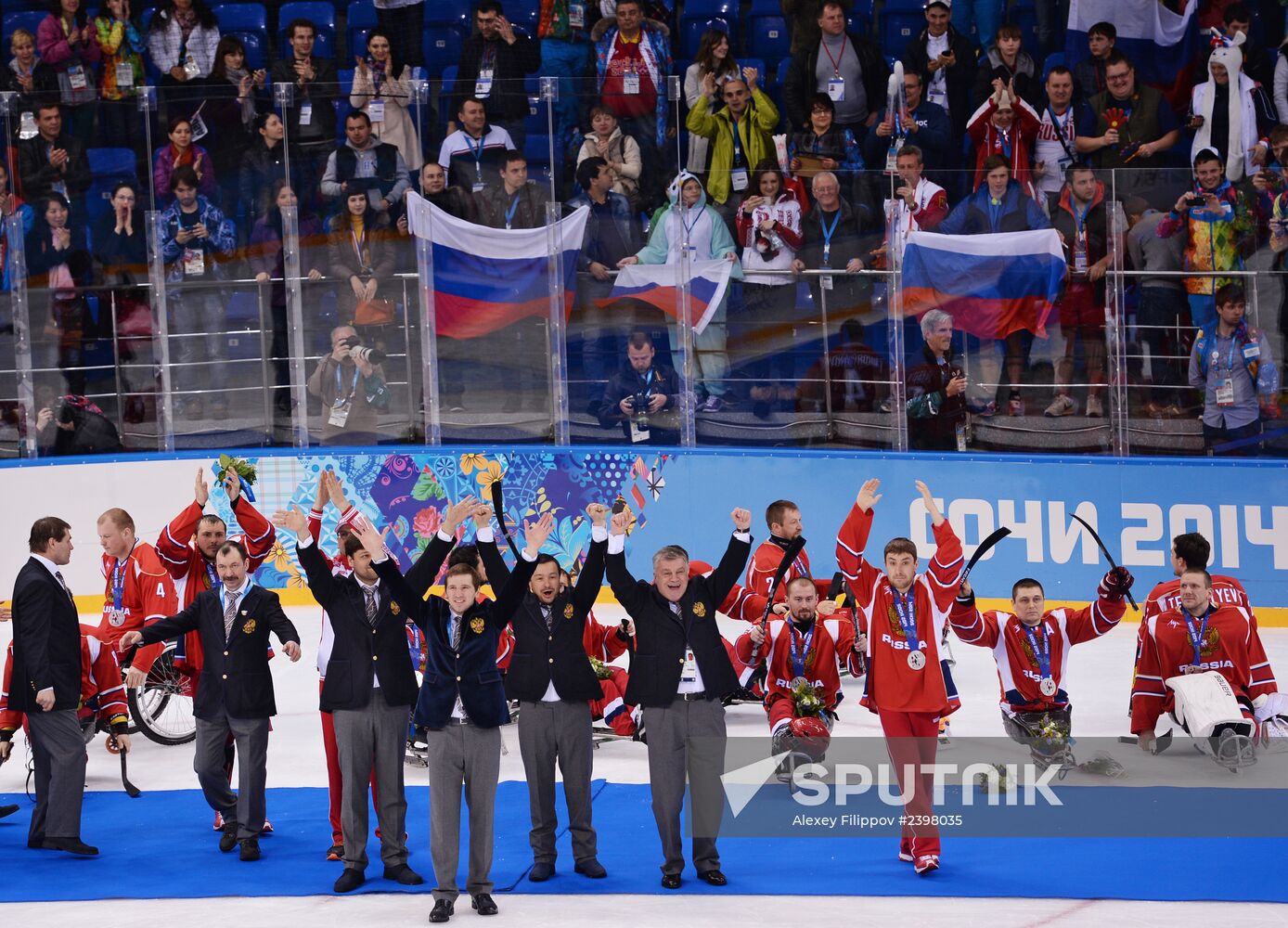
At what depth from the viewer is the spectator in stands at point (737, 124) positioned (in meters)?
14.1

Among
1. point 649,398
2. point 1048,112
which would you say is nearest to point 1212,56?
point 1048,112

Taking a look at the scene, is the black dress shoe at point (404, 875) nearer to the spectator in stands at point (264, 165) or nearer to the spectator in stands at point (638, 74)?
the spectator in stands at point (638, 74)

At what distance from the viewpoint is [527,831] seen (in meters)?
7.86

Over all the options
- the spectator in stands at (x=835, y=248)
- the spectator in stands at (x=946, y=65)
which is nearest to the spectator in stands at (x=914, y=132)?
the spectator in stands at (x=946, y=65)

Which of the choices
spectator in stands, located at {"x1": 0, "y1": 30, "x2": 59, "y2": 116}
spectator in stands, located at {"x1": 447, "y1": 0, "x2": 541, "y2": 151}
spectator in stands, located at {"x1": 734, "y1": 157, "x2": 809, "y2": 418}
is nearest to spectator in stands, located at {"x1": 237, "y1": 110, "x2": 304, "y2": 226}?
spectator in stands, located at {"x1": 447, "y1": 0, "x2": 541, "y2": 151}

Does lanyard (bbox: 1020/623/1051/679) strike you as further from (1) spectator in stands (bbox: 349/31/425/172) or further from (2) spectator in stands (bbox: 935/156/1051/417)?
(1) spectator in stands (bbox: 349/31/425/172)

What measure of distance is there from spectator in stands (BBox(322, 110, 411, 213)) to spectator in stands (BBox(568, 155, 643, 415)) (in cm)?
151

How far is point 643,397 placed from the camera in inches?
532

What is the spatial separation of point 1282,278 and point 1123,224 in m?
1.21

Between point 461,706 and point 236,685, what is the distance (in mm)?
1494

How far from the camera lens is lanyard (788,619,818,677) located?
834cm

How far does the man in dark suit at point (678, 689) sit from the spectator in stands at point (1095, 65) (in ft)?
28.8

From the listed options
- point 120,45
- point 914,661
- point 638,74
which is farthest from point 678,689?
point 120,45

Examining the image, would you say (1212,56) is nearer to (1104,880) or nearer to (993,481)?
(993,481)
